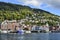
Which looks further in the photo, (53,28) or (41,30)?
(53,28)

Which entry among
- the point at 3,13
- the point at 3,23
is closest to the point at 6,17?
the point at 3,13

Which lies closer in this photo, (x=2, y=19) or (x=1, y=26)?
(x=1, y=26)

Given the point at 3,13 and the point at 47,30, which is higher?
the point at 3,13

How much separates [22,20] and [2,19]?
20243mm

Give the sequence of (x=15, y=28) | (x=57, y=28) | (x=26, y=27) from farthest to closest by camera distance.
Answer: (x=57, y=28) → (x=26, y=27) → (x=15, y=28)

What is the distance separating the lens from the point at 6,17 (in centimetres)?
18750

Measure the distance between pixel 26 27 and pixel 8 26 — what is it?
46.7 feet

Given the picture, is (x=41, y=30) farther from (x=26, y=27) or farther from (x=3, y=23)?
(x=3, y=23)

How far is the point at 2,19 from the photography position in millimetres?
180875

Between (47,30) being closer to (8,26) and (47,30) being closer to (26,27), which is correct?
(26,27)

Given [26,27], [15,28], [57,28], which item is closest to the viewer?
[15,28]

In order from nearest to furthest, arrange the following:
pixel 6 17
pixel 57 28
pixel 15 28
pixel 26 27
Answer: pixel 15 28 → pixel 26 27 → pixel 6 17 → pixel 57 28

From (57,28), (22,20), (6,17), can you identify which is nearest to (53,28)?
(57,28)

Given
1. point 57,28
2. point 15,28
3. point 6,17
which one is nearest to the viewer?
point 15,28
